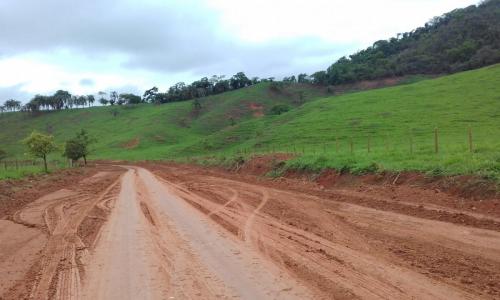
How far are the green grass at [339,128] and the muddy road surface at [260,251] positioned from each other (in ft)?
15.4

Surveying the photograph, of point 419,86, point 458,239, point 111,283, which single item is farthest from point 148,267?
point 419,86

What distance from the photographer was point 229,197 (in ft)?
62.8

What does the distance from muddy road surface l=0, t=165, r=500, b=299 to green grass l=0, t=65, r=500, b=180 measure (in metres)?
4.70

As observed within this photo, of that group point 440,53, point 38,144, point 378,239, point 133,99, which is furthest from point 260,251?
point 133,99

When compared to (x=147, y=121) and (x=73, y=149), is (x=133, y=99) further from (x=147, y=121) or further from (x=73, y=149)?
(x=73, y=149)

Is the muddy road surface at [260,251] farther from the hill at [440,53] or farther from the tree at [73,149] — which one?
the hill at [440,53]

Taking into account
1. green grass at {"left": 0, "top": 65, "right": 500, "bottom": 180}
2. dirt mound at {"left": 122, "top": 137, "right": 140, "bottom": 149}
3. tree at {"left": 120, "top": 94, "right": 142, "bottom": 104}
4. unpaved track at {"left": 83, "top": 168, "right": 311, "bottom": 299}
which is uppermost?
tree at {"left": 120, "top": 94, "right": 142, "bottom": 104}

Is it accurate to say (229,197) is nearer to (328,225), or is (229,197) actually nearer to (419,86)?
(328,225)

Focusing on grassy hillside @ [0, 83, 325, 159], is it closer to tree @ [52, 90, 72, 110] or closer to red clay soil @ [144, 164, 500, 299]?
tree @ [52, 90, 72, 110]

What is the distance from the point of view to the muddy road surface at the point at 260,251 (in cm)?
705

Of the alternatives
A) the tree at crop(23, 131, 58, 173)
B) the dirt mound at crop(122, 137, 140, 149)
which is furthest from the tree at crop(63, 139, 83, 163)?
the dirt mound at crop(122, 137, 140, 149)

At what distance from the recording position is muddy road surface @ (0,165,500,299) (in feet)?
23.1

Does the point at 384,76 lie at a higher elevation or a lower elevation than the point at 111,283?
higher

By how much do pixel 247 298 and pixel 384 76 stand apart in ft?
394
